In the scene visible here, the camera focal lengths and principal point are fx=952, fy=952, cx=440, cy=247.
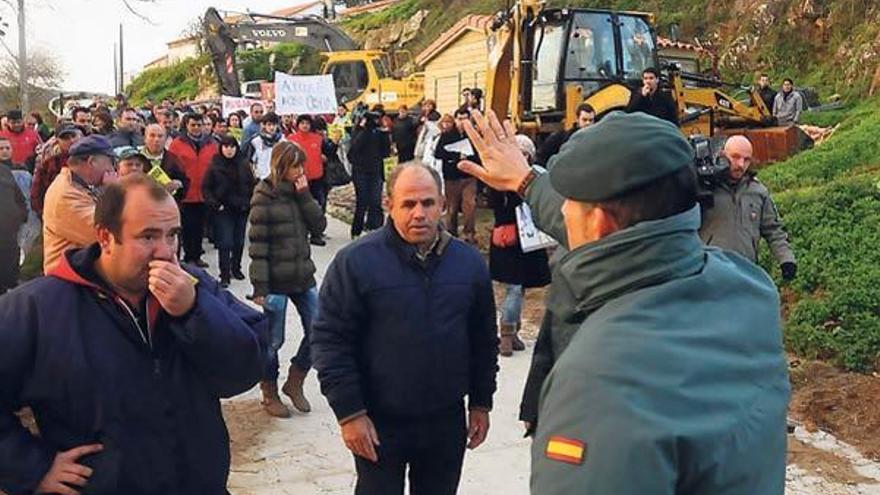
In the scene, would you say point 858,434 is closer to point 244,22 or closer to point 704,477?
point 704,477

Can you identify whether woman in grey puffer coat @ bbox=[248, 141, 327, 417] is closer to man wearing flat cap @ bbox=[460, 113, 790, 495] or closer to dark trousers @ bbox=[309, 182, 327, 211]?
man wearing flat cap @ bbox=[460, 113, 790, 495]

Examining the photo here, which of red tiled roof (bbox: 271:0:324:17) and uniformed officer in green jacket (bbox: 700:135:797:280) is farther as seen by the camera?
red tiled roof (bbox: 271:0:324:17)

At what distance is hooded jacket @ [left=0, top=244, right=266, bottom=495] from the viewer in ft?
8.32

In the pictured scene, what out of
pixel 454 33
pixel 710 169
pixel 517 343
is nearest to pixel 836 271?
pixel 517 343

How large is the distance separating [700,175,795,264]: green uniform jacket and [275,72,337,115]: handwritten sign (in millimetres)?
9883

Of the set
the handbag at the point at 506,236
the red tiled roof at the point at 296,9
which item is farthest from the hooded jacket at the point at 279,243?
the red tiled roof at the point at 296,9

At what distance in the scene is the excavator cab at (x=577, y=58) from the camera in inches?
532

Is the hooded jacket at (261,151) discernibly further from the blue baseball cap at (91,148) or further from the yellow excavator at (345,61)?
the yellow excavator at (345,61)

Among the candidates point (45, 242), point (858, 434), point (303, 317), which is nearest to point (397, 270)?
point (45, 242)

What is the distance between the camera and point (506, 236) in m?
7.23

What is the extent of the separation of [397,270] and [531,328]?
5.34 meters

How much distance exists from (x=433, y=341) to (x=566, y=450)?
2.15 m

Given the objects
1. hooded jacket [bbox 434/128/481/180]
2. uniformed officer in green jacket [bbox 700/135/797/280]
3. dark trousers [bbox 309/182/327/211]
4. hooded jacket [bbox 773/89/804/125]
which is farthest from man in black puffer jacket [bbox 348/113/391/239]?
hooded jacket [bbox 773/89/804/125]

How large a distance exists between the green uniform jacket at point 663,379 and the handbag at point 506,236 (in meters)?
5.44
